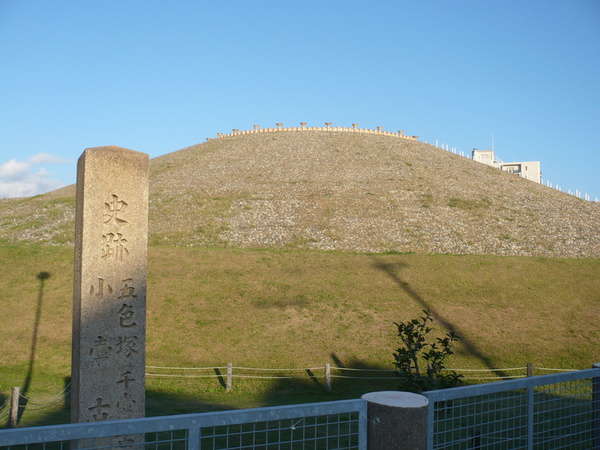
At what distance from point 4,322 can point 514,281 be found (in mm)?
24911

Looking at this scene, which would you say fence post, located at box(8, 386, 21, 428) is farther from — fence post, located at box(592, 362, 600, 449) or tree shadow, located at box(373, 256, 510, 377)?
tree shadow, located at box(373, 256, 510, 377)

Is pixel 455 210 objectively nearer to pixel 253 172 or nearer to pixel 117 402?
pixel 253 172

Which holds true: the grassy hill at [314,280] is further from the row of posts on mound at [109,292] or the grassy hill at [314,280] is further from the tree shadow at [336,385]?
the row of posts on mound at [109,292]

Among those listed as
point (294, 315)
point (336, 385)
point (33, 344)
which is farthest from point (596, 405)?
point (33, 344)

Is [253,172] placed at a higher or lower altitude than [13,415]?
higher

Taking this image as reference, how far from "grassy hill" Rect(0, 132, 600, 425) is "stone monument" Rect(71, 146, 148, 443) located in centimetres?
713

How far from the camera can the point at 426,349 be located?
19656 millimetres

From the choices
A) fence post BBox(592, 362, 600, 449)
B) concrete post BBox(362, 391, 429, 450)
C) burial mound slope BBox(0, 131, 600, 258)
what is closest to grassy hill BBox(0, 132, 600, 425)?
burial mound slope BBox(0, 131, 600, 258)

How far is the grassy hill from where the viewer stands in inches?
745

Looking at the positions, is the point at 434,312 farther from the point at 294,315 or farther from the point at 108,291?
the point at 108,291

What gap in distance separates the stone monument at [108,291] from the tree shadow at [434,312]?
578 inches

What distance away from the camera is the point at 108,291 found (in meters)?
7.17

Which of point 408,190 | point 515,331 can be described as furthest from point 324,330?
point 408,190

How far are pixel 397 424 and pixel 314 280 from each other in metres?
21.8
